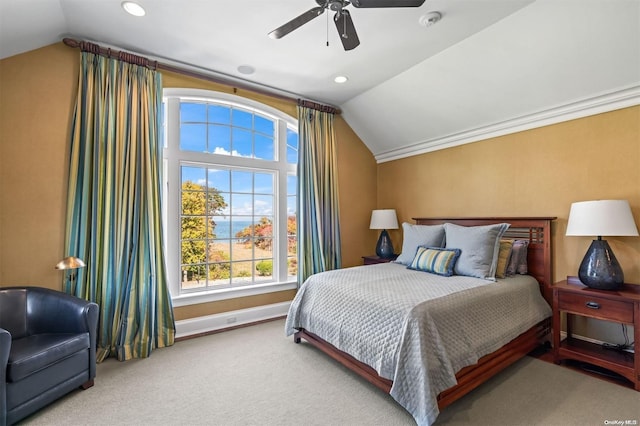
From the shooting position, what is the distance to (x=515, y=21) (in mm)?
2475

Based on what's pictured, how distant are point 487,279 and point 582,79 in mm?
1995

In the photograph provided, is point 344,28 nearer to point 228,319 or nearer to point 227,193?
point 227,193

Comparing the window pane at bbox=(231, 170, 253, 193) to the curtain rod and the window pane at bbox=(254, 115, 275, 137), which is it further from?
the curtain rod

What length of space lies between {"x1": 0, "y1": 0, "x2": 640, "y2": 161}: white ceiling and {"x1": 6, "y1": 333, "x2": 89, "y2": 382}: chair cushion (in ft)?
7.45

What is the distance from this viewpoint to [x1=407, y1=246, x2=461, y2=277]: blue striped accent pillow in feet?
9.77

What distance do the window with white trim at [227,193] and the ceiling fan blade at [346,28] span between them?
197 centimetres

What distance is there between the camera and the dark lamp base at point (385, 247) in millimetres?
4375

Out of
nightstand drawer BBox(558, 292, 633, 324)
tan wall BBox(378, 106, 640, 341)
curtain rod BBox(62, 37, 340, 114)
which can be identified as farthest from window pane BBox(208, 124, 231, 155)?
nightstand drawer BBox(558, 292, 633, 324)

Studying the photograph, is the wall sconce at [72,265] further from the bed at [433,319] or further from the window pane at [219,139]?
the bed at [433,319]

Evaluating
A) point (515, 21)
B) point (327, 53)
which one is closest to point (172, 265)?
point (327, 53)

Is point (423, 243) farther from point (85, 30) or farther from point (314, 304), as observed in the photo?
point (85, 30)

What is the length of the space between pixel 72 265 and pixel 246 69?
8.31 ft

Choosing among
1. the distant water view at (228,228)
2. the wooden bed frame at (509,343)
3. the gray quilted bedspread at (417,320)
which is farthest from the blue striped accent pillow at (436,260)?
the distant water view at (228,228)

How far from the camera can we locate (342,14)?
1987 mm
